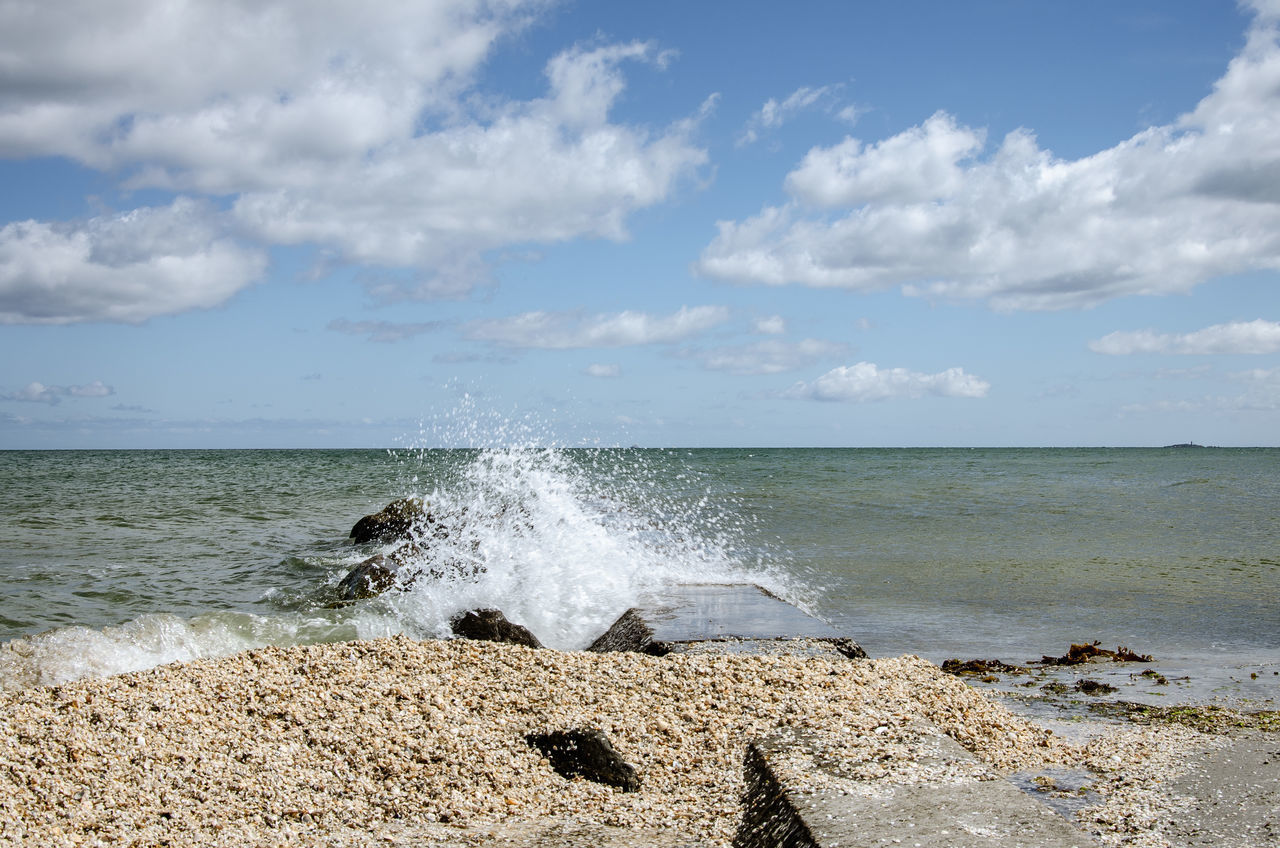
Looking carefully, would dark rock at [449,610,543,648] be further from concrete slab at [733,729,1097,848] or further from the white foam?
concrete slab at [733,729,1097,848]

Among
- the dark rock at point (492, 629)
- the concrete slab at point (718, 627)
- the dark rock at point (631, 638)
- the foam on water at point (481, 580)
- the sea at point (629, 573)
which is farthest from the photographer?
the sea at point (629, 573)

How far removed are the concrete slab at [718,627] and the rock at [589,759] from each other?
64.6 inches

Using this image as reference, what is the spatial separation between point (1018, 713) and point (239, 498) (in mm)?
20016

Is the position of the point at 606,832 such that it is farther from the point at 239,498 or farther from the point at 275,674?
the point at 239,498

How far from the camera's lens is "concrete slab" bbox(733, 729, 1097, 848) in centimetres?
261

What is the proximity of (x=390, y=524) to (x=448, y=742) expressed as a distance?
1079 centimetres

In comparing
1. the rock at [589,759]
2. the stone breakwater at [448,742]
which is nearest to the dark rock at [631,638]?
the stone breakwater at [448,742]

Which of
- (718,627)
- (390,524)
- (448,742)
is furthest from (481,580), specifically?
(390,524)

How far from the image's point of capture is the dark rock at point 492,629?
598cm

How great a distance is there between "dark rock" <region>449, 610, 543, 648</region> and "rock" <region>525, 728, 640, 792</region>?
222 centimetres

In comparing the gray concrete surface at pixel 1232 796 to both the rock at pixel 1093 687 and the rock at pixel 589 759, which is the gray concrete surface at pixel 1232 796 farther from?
the rock at pixel 589 759

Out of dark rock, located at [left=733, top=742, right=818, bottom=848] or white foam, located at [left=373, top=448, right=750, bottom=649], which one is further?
white foam, located at [left=373, top=448, right=750, bottom=649]

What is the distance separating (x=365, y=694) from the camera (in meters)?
4.33

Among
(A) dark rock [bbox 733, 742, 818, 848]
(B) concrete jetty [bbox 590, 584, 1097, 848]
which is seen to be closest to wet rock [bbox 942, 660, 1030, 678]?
(B) concrete jetty [bbox 590, 584, 1097, 848]
